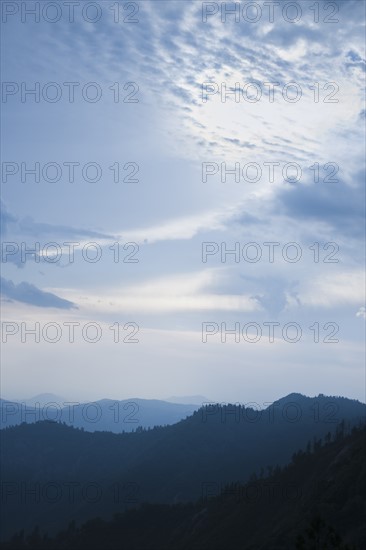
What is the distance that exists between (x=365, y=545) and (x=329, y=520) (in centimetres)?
2268

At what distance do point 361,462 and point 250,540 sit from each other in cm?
3789

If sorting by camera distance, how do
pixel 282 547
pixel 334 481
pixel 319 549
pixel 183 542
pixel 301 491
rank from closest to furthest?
pixel 319 549
pixel 282 547
pixel 334 481
pixel 301 491
pixel 183 542

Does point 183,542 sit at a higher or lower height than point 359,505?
lower

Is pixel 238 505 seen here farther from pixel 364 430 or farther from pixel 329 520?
pixel 329 520

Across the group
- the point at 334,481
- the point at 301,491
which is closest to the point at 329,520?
the point at 334,481

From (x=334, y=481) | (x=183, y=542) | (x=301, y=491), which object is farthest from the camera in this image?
(x=183, y=542)

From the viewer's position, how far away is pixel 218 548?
530 ft

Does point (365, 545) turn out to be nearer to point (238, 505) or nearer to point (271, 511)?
point (271, 511)

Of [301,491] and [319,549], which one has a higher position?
[319,549]

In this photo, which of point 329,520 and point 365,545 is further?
point 329,520

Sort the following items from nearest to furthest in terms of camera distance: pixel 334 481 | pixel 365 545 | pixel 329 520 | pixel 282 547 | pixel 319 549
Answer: pixel 319 549 < pixel 365 545 < pixel 282 547 < pixel 329 520 < pixel 334 481

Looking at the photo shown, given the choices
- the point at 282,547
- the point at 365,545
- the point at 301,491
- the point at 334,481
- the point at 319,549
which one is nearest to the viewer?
the point at 319,549

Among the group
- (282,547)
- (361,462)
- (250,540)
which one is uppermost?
(361,462)

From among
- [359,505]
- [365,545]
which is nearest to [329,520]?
[359,505]
